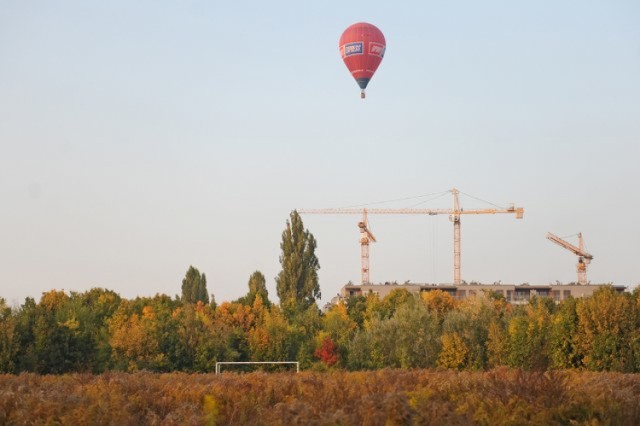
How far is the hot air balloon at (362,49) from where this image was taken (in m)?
85.1

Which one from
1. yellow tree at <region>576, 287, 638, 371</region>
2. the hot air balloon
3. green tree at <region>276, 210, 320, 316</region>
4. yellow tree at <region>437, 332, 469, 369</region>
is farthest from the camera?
green tree at <region>276, 210, 320, 316</region>

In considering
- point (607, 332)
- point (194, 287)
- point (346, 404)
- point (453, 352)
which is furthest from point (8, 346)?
point (194, 287)

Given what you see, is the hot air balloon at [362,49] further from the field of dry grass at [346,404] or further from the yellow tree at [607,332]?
the field of dry grass at [346,404]

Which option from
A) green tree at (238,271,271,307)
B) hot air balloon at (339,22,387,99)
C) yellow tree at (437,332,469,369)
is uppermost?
hot air balloon at (339,22,387,99)

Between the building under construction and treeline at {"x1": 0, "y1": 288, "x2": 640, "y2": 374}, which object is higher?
the building under construction

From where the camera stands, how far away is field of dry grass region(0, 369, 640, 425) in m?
22.1

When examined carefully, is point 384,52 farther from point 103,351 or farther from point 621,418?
point 621,418

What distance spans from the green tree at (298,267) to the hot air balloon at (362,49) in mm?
30733

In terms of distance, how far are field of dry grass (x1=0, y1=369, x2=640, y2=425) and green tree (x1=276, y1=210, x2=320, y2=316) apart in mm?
77786

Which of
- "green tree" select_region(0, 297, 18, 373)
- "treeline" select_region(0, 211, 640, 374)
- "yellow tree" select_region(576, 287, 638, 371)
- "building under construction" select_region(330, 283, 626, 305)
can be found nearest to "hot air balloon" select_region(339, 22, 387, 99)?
"treeline" select_region(0, 211, 640, 374)

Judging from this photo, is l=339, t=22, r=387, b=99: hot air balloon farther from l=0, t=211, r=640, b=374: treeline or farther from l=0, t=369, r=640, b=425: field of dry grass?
l=0, t=369, r=640, b=425: field of dry grass

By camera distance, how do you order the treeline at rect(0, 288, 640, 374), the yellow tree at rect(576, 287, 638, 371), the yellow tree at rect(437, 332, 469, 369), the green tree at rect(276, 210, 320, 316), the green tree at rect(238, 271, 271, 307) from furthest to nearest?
the green tree at rect(276, 210, 320, 316) < the green tree at rect(238, 271, 271, 307) < the yellow tree at rect(437, 332, 469, 369) < the treeline at rect(0, 288, 640, 374) < the yellow tree at rect(576, 287, 638, 371)

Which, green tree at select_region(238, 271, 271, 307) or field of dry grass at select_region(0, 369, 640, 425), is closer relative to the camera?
field of dry grass at select_region(0, 369, 640, 425)

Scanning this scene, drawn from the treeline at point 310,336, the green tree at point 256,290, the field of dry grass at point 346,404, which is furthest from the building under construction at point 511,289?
the field of dry grass at point 346,404
